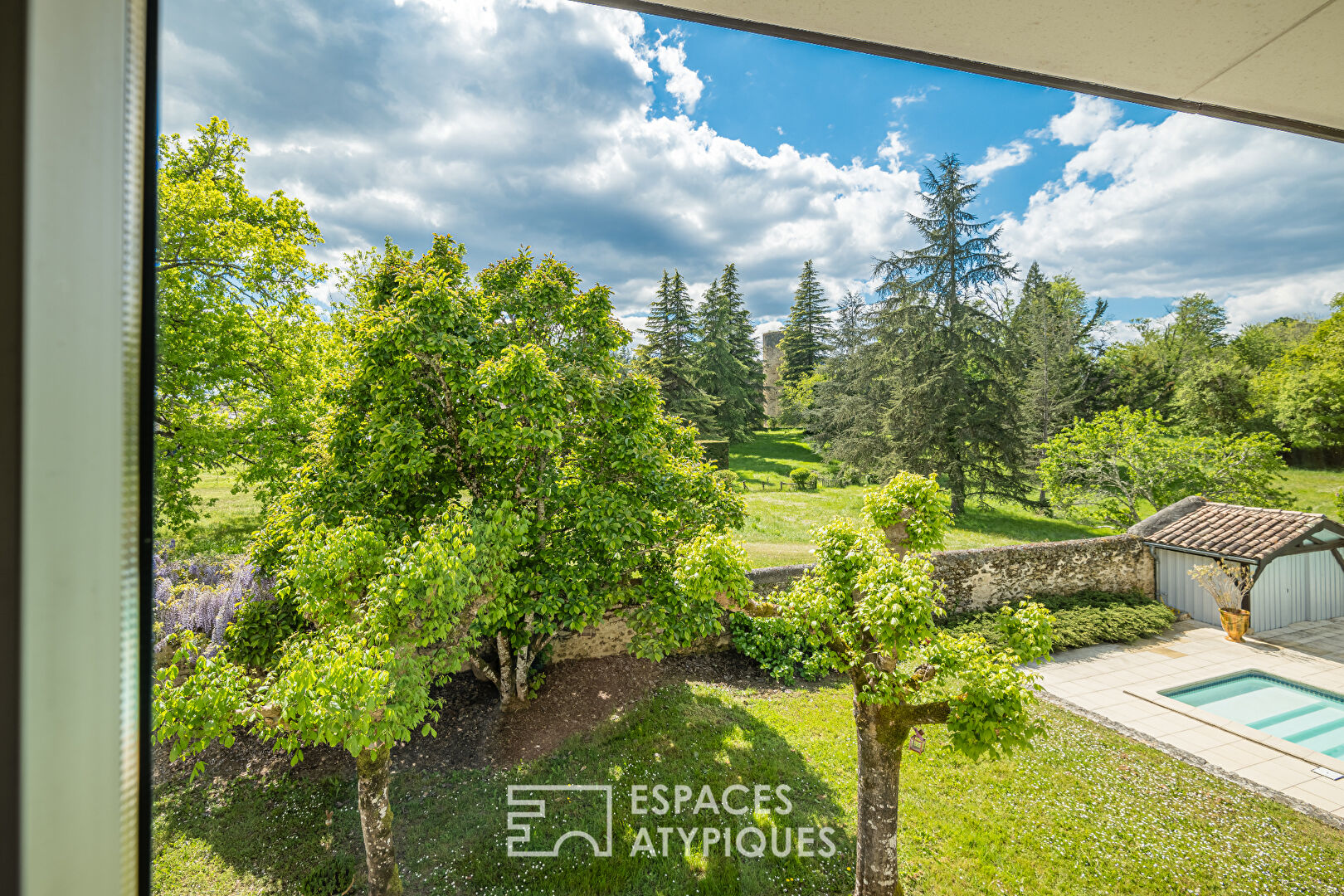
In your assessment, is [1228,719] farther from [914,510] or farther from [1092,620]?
[914,510]

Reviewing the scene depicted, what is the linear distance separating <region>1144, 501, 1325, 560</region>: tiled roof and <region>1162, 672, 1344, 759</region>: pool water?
1792 mm

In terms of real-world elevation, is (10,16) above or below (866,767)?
above

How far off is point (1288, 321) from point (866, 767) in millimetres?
21235

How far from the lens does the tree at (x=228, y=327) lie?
432 centimetres

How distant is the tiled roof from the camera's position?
256 inches

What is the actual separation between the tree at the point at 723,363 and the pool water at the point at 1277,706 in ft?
36.9

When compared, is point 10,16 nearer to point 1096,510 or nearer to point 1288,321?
point 1096,510

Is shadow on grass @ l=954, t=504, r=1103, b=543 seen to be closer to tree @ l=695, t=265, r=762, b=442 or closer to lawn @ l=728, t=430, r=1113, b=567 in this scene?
lawn @ l=728, t=430, r=1113, b=567

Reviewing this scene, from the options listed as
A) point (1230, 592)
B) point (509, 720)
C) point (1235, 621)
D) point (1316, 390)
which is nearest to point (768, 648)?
point (509, 720)

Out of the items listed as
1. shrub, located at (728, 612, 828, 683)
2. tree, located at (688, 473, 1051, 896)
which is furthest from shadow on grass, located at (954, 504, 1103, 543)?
tree, located at (688, 473, 1051, 896)

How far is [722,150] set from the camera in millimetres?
4047

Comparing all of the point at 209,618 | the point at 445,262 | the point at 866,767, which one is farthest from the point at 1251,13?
the point at 209,618

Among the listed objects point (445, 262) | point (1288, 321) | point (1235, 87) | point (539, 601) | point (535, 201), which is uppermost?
point (1288, 321)

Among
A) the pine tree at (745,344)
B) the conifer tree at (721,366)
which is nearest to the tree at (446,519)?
the conifer tree at (721,366)
